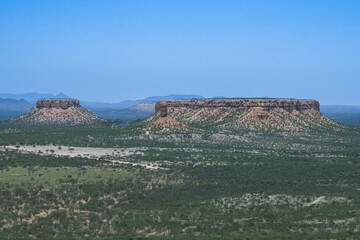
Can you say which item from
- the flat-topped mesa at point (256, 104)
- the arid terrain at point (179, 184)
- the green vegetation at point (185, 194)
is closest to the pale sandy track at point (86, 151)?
the arid terrain at point (179, 184)

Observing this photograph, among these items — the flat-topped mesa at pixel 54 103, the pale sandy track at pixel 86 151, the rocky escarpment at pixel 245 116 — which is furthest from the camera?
the flat-topped mesa at pixel 54 103

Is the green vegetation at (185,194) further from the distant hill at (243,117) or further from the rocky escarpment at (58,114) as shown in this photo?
the rocky escarpment at (58,114)

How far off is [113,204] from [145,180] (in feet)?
41.5

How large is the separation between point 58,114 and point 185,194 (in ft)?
398

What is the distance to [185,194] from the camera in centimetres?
5681

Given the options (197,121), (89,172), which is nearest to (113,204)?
(89,172)

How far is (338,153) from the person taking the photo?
93062 mm

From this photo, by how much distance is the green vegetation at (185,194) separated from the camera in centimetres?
4369

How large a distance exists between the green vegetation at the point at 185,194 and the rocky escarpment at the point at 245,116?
27.7 m

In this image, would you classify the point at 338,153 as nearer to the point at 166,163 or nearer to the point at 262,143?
the point at 262,143

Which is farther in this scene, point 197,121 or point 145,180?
point 197,121

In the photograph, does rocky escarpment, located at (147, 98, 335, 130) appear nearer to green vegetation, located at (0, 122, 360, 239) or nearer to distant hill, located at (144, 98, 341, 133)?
distant hill, located at (144, 98, 341, 133)

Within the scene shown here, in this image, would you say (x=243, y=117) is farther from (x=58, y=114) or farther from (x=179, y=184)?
(x=179, y=184)

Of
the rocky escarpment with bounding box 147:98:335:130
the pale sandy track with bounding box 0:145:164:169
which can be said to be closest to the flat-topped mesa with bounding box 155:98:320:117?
the rocky escarpment with bounding box 147:98:335:130
